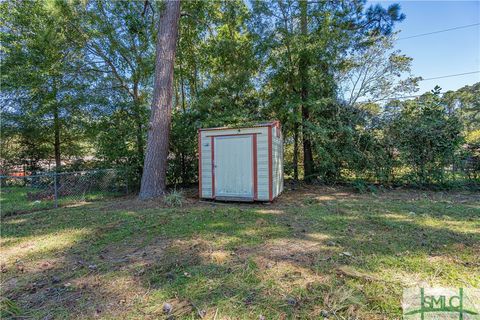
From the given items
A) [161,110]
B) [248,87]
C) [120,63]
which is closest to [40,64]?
[120,63]

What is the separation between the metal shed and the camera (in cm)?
533

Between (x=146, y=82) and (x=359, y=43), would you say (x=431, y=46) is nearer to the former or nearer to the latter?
(x=359, y=43)

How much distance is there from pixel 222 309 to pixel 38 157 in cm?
1207

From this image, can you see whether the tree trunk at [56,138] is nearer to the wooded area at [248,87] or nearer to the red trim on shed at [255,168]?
the wooded area at [248,87]

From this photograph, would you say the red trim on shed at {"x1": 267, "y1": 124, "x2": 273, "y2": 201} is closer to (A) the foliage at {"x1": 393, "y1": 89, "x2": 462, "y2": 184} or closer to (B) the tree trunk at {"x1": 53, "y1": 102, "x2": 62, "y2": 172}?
(A) the foliage at {"x1": 393, "y1": 89, "x2": 462, "y2": 184}

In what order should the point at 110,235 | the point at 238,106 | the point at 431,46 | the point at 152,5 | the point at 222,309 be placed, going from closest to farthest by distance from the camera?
1. the point at 222,309
2. the point at 110,235
3. the point at 238,106
4. the point at 152,5
5. the point at 431,46

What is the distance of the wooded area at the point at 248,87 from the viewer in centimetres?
694

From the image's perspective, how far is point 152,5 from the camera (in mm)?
8688

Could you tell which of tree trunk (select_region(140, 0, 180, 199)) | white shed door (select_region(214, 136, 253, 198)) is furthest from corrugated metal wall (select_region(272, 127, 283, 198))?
tree trunk (select_region(140, 0, 180, 199))

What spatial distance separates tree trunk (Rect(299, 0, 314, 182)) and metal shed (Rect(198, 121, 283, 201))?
2.02m

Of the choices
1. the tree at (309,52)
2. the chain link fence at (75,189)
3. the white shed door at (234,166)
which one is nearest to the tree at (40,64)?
the chain link fence at (75,189)

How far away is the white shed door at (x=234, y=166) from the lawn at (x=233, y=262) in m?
1.21

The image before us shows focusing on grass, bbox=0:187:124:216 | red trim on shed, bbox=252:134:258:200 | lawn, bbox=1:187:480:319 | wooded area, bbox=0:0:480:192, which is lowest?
lawn, bbox=1:187:480:319

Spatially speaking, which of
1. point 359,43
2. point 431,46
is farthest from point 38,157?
point 431,46
